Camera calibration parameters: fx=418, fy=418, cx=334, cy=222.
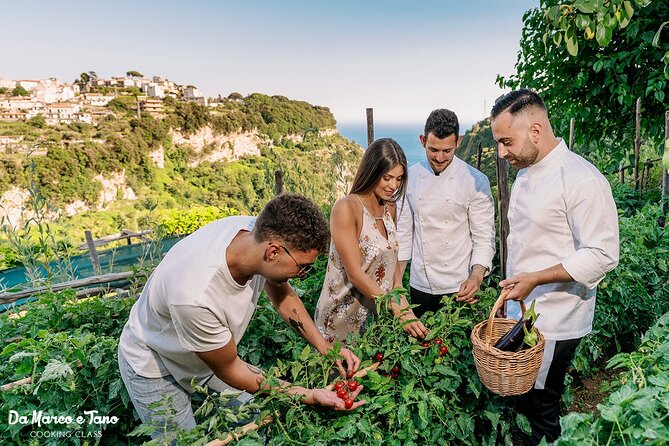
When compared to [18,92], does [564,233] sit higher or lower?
lower

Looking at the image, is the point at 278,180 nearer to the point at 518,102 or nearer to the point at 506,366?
the point at 518,102

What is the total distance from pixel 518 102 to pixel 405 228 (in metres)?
1.09

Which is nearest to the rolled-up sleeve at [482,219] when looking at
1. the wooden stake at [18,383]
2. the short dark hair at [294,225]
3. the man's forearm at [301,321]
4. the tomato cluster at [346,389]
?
the man's forearm at [301,321]

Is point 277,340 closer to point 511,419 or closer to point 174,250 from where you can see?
point 174,250

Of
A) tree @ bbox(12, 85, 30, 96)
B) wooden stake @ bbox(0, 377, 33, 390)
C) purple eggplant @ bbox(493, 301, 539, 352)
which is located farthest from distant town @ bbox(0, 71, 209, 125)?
purple eggplant @ bbox(493, 301, 539, 352)

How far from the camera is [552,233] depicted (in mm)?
1820

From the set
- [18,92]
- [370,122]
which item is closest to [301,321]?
[370,122]

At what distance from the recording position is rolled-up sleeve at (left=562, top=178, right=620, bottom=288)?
166 cm

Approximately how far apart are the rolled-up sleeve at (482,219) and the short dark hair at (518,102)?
0.74 m

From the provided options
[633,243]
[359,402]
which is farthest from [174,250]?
[633,243]

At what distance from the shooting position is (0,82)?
86.8m

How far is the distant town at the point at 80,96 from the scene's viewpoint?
65125 mm

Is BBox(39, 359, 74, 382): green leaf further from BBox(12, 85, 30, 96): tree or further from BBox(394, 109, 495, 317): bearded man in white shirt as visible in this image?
BBox(12, 85, 30, 96): tree

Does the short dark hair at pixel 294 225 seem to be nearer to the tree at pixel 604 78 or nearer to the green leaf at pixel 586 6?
the green leaf at pixel 586 6
